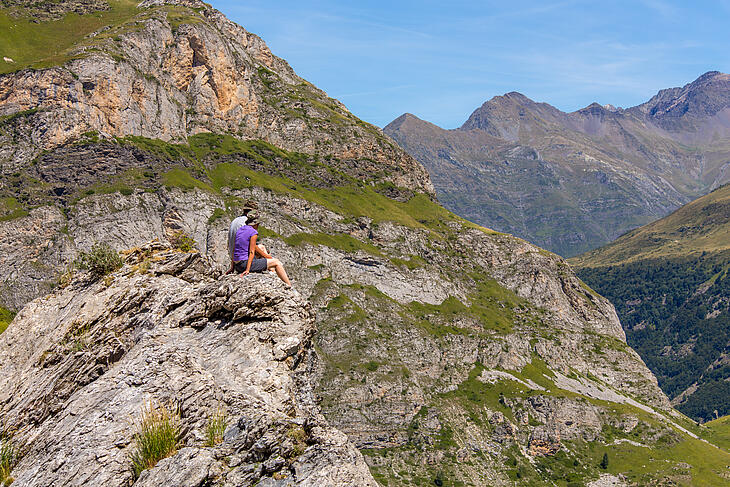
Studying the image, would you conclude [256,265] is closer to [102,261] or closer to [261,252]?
[261,252]

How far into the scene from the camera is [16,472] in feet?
48.9

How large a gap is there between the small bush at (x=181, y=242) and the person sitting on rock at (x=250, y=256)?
5874mm

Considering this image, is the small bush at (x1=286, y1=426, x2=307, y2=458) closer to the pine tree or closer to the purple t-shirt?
the purple t-shirt

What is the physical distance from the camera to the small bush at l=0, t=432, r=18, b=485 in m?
14.8

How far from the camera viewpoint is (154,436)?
45.8ft

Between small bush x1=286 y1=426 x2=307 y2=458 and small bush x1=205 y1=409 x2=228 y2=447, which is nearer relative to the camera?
small bush x1=286 y1=426 x2=307 y2=458

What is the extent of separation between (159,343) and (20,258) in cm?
16145

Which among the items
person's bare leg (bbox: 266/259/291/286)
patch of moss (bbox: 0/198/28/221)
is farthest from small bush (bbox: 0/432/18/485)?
patch of moss (bbox: 0/198/28/221)

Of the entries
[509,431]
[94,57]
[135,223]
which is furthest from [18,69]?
[509,431]

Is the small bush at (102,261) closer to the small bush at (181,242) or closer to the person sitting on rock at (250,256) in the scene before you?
the small bush at (181,242)

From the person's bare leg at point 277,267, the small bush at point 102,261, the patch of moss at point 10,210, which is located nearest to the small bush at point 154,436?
the person's bare leg at point 277,267

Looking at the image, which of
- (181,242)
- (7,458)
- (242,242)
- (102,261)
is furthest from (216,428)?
(181,242)

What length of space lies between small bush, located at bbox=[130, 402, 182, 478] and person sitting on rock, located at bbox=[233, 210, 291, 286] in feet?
19.1

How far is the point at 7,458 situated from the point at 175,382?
5.23m
